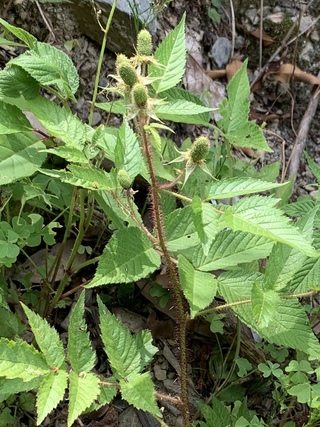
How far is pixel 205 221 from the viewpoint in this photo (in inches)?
44.9

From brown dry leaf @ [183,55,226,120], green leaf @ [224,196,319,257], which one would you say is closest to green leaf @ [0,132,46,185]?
green leaf @ [224,196,319,257]

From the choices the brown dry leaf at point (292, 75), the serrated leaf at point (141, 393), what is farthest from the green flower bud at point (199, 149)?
the brown dry leaf at point (292, 75)

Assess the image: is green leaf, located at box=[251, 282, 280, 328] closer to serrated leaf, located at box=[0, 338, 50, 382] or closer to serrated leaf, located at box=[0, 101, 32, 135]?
serrated leaf, located at box=[0, 338, 50, 382]

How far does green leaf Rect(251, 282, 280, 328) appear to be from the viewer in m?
1.17

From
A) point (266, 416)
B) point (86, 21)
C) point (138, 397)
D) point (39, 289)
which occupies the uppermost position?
point (86, 21)

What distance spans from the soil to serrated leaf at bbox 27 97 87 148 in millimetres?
563

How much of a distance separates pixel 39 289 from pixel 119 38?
1.24 meters

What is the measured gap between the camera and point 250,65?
126 inches

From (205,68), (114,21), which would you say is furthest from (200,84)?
(114,21)

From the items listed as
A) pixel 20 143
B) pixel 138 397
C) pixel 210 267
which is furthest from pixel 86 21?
pixel 138 397

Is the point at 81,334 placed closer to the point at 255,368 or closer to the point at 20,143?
the point at 20,143

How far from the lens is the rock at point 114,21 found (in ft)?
7.86

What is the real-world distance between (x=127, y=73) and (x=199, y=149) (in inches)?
8.8

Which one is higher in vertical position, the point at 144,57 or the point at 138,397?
the point at 144,57
